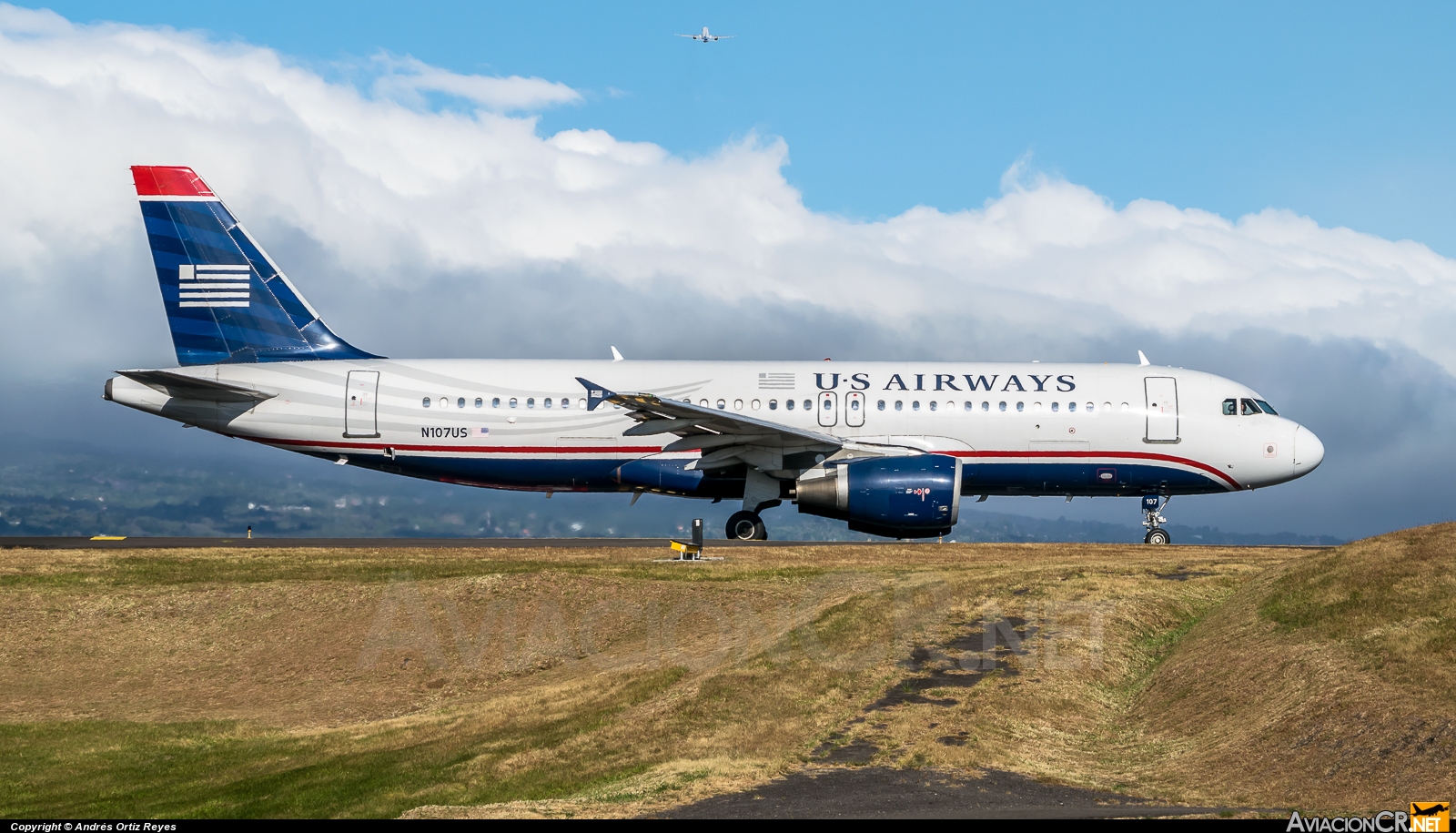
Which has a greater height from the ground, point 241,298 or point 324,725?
point 241,298

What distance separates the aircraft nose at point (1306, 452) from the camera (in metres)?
30.3

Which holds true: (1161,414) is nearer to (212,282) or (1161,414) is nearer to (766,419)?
(766,419)

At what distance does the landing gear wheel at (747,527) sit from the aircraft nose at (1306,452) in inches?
535

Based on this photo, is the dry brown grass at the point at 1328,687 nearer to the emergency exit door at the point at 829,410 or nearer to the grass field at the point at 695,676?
the grass field at the point at 695,676

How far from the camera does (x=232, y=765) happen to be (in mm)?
16906

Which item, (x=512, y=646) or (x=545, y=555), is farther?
(x=545, y=555)

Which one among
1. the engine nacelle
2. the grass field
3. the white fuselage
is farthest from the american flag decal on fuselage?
the engine nacelle

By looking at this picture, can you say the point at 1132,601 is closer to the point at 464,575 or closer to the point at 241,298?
the point at 464,575

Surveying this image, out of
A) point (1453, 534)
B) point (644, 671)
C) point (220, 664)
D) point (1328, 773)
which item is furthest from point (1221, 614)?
point (220, 664)

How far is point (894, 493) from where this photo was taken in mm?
27703

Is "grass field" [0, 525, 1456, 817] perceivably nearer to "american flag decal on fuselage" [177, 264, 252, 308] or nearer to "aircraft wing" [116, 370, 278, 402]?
"aircraft wing" [116, 370, 278, 402]

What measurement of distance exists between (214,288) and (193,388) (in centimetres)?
320

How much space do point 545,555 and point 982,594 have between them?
10360 mm

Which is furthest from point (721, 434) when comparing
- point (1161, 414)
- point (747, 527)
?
point (1161, 414)
